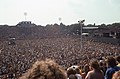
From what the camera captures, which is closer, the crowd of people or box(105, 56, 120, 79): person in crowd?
box(105, 56, 120, 79): person in crowd

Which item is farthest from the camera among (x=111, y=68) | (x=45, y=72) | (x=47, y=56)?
(x=47, y=56)

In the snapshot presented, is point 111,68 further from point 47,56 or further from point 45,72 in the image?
point 47,56

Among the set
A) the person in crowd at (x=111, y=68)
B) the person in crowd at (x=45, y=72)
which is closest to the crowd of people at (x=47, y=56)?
the person in crowd at (x=111, y=68)

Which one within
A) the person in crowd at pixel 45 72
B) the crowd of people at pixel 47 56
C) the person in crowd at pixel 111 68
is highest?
the person in crowd at pixel 45 72

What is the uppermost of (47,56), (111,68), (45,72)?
(45,72)

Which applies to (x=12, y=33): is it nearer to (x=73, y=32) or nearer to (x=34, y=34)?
(x=34, y=34)

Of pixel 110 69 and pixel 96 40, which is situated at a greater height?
pixel 110 69

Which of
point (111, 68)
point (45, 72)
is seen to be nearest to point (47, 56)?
point (111, 68)

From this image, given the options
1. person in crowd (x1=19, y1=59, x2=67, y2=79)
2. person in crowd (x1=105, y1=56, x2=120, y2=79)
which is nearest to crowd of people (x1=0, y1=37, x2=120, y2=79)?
person in crowd (x1=105, y1=56, x2=120, y2=79)

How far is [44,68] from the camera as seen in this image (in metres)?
3.13

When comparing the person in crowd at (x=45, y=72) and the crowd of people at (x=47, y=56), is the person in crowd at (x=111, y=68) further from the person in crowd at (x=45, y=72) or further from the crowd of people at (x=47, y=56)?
the crowd of people at (x=47, y=56)

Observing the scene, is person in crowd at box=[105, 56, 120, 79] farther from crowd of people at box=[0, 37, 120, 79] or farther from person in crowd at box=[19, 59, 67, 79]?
crowd of people at box=[0, 37, 120, 79]

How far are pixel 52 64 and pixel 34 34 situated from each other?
88857 mm

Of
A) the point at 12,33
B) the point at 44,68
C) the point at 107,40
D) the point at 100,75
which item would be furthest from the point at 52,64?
the point at 12,33
